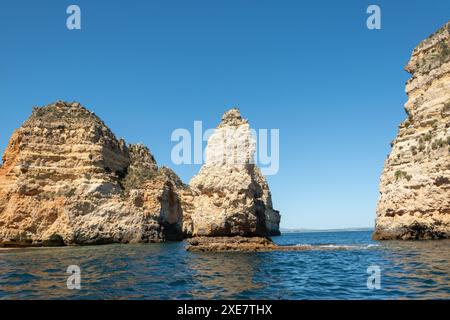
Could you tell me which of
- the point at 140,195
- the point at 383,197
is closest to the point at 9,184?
the point at 140,195

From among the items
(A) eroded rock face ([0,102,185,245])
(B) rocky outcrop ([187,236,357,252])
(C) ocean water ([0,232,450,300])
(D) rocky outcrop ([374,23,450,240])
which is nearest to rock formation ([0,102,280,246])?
(A) eroded rock face ([0,102,185,245])

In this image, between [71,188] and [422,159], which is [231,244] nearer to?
[71,188]

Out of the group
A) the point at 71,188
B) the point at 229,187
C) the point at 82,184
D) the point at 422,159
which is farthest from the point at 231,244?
the point at 422,159

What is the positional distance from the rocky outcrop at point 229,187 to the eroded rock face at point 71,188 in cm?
2198

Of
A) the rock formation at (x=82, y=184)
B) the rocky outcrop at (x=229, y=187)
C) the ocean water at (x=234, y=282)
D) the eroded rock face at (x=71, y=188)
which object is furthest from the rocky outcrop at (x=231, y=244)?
the eroded rock face at (x=71, y=188)

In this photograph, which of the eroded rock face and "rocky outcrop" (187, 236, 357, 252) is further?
the eroded rock face

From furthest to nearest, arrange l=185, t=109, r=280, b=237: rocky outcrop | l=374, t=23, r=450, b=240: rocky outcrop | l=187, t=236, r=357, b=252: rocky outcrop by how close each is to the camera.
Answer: l=374, t=23, r=450, b=240: rocky outcrop
l=185, t=109, r=280, b=237: rocky outcrop
l=187, t=236, r=357, b=252: rocky outcrop

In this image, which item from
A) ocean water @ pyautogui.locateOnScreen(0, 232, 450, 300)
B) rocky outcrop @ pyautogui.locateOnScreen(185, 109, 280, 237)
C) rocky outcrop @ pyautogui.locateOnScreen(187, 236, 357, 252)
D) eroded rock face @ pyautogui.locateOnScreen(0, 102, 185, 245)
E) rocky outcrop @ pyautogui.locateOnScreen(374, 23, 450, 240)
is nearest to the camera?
ocean water @ pyautogui.locateOnScreen(0, 232, 450, 300)

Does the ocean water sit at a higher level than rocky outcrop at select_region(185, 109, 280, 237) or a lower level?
lower

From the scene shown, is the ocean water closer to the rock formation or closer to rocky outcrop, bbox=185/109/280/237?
rocky outcrop, bbox=185/109/280/237

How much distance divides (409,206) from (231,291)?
4359 cm

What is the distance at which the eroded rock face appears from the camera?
5312 cm

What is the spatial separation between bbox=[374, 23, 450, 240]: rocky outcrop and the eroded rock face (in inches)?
1413
